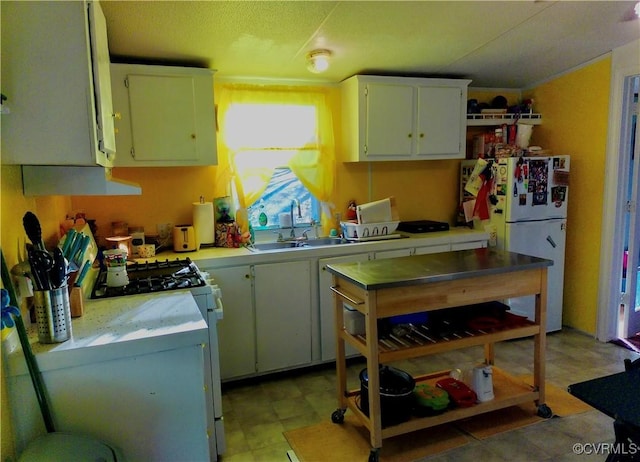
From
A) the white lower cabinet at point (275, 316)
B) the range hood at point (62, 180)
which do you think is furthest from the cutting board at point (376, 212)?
the range hood at point (62, 180)

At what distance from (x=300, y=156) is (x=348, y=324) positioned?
1.59 meters

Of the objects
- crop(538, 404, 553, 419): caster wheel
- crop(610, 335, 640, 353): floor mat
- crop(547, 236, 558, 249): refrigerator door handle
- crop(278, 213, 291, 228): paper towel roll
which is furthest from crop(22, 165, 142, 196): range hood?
crop(610, 335, 640, 353): floor mat

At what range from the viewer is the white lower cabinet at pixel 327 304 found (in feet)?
10.4

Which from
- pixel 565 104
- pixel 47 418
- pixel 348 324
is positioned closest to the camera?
pixel 47 418

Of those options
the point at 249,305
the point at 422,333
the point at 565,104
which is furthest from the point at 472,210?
the point at 249,305

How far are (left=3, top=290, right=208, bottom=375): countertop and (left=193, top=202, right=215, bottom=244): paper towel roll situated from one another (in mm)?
1327

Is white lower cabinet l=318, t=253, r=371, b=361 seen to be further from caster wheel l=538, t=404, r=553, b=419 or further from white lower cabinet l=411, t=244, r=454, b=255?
caster wheel l=538, t=404, r=553, b=419

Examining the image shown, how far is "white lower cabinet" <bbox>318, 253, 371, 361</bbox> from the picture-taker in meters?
3.18

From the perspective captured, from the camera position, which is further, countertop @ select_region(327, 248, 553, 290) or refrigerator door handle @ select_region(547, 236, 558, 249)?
refrigerator door handle @ select_region(547, 236, 558, 249)

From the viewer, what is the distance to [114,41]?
2529mm

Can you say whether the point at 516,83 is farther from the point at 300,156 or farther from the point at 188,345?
the point at 188,345

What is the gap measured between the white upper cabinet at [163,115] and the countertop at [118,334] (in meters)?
1.28

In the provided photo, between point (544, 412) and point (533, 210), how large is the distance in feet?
5.52

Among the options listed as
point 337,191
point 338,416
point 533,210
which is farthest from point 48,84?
point 533,210
